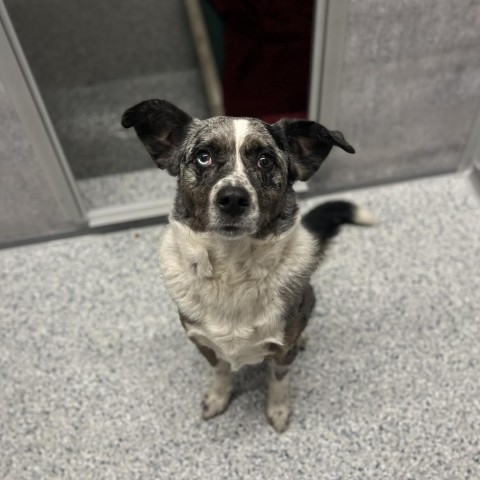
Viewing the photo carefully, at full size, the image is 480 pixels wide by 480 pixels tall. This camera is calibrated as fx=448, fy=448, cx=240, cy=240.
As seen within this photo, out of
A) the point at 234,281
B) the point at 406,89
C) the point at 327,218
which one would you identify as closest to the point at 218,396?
the point at 234,281

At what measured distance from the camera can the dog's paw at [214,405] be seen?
4.36 feet

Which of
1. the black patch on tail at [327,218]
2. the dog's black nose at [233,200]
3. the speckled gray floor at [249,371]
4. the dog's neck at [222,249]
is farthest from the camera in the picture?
the black patch on tail at [327,218]

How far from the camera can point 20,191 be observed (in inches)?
65.9

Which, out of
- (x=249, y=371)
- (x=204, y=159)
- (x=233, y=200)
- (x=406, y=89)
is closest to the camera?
(x=233, y=200)

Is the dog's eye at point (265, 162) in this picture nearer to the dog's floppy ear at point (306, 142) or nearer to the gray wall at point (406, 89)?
the dog's floppy ear at point (306, 142)

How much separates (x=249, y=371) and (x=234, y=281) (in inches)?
21.2

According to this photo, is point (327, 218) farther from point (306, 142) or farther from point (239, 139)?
point (239, 139)

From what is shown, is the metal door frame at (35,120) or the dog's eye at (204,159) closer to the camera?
the dog's eye at (204,159)

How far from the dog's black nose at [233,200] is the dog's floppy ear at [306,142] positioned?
22 cm

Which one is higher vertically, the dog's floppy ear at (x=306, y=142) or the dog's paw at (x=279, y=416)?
the dog's floppy ear at (x=306, y=142)

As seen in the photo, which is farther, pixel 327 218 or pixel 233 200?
pixel 327 218

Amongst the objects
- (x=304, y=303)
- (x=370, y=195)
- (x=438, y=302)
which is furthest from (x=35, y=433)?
(x=370, y=195)

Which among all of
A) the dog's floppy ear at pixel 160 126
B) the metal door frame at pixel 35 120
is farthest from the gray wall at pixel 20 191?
the dog's floppy ear at pixel 160 126

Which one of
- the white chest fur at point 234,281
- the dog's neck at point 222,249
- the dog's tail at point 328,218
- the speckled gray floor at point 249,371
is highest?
the dog's neck at point 222,249
